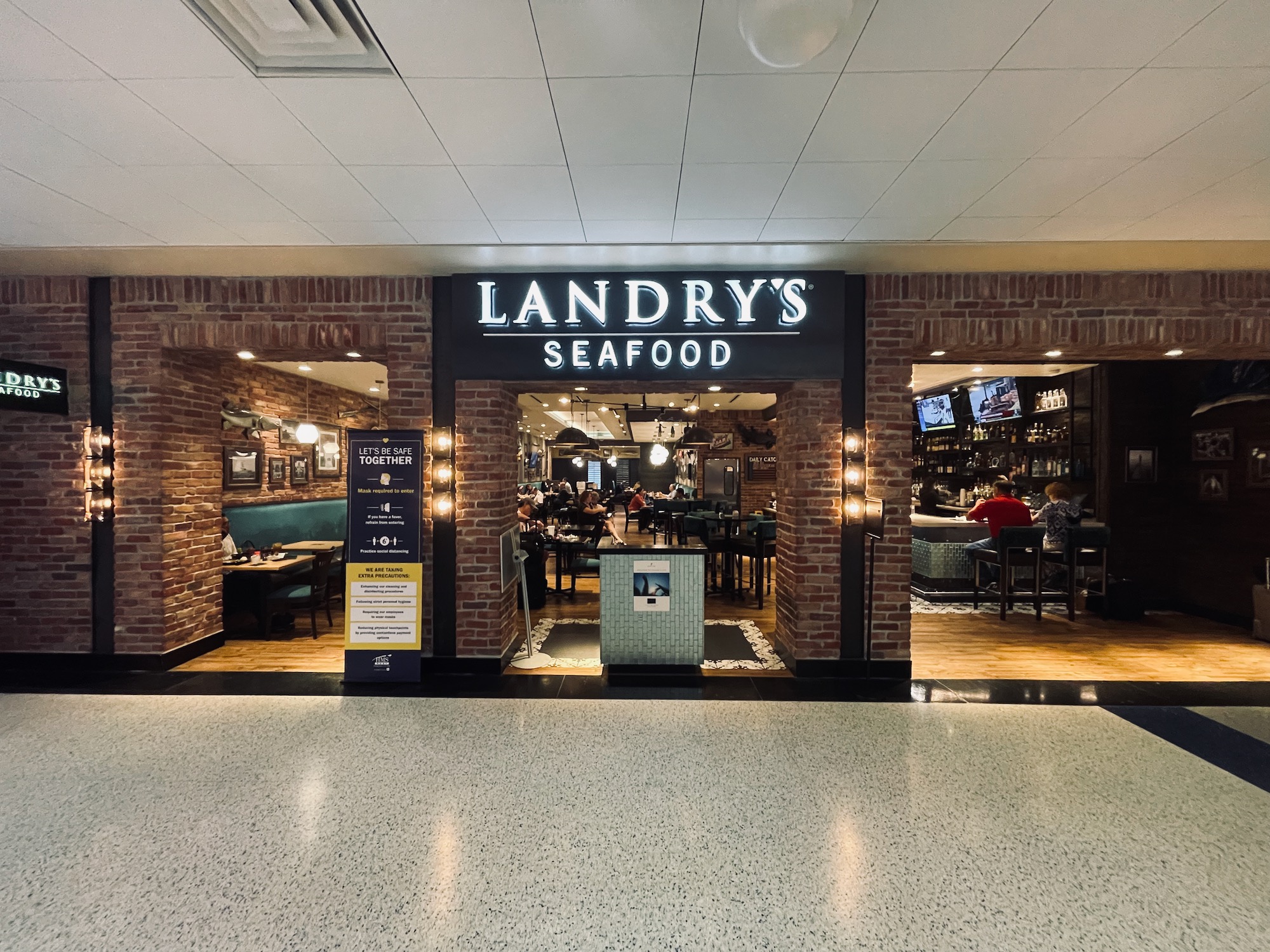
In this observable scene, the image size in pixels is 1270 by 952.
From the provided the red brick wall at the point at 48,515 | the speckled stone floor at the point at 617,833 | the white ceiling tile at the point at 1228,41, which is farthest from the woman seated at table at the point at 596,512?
the red brick wall at the point at 48,515

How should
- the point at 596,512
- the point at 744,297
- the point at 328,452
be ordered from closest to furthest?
the point at 744,297 < the point at 328,452 < the point at 596,512

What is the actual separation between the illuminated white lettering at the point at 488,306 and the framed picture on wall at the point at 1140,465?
24.8ft

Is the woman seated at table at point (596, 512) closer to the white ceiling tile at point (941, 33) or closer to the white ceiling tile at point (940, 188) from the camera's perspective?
the white ceiling tile at point (940, 188)

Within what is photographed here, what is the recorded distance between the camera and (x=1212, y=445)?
19.5 feet

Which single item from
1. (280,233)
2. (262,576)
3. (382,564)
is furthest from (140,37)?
(262,576)

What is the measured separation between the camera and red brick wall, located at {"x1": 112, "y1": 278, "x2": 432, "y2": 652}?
14.1 feet

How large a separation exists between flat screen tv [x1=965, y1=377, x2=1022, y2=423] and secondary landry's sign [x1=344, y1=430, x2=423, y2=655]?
8.64 metres

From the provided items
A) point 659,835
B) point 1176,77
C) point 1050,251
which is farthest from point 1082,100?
point 659,835

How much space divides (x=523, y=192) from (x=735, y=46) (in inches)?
56.6

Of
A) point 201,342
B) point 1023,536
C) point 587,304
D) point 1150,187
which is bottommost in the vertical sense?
point 1023,536

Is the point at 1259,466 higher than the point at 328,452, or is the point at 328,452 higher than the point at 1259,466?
the point at 328,452

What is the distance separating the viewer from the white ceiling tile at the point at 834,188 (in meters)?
2.78

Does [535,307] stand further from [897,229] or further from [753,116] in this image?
[897,229]

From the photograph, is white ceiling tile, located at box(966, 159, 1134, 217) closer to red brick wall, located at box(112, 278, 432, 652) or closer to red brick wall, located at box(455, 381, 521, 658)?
red brick wall, located at box(455, 381, 521, 658)
